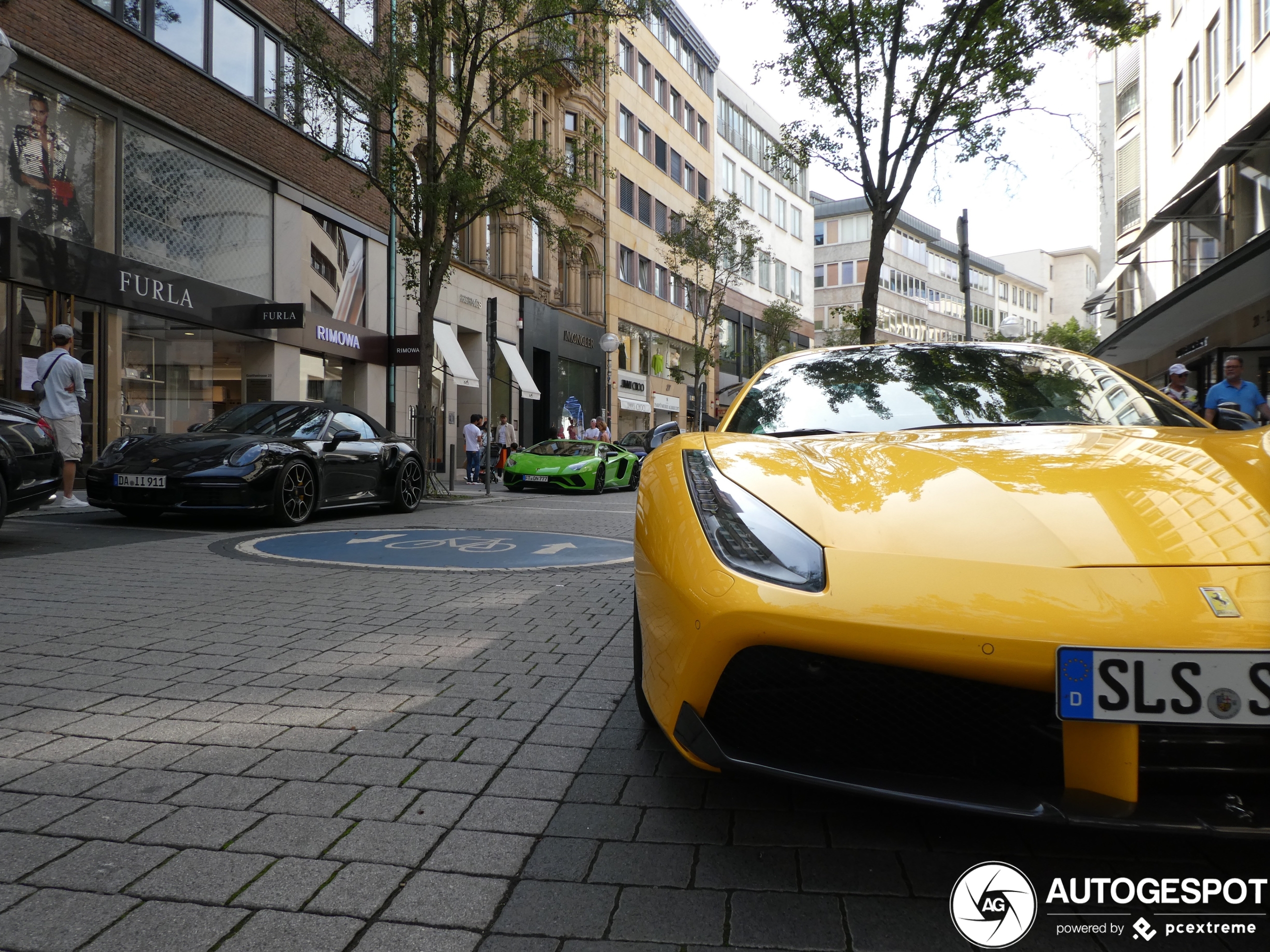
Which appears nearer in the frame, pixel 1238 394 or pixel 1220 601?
pixel 1220 601

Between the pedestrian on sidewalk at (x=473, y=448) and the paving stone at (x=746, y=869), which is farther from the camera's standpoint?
the pedestrian on sidewalk at (x=473, y=448)

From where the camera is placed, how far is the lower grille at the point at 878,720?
1844 millimetres

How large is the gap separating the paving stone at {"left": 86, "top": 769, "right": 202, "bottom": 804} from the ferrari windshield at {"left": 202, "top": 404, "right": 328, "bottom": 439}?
750 cm

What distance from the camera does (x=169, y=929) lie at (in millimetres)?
1755

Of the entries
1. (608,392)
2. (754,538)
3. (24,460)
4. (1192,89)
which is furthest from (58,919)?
(608,392)

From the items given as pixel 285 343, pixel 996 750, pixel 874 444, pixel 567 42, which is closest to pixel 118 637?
pixel 874 444

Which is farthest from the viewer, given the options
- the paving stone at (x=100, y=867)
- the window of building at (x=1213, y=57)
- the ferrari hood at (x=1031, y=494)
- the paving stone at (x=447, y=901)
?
the window of building at (x=1213, y=57)

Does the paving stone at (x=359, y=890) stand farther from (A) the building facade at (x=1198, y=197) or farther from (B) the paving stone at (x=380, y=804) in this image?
(A) the building facade at (x=1198, y=197)

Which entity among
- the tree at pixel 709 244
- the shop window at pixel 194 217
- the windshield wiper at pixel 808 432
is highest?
the tree at pixel 709 244

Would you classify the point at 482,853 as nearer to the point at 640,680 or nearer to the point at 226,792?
the point at 226,792

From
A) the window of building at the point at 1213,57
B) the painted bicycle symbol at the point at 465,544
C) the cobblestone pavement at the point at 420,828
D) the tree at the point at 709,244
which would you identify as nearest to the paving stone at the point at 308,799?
the cobblestone pavement at the point at 420,828

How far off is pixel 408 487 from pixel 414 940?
34.0 ft

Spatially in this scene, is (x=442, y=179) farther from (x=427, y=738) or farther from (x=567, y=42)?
(x=427, y=738)

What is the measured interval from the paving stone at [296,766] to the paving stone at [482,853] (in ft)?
1.83
